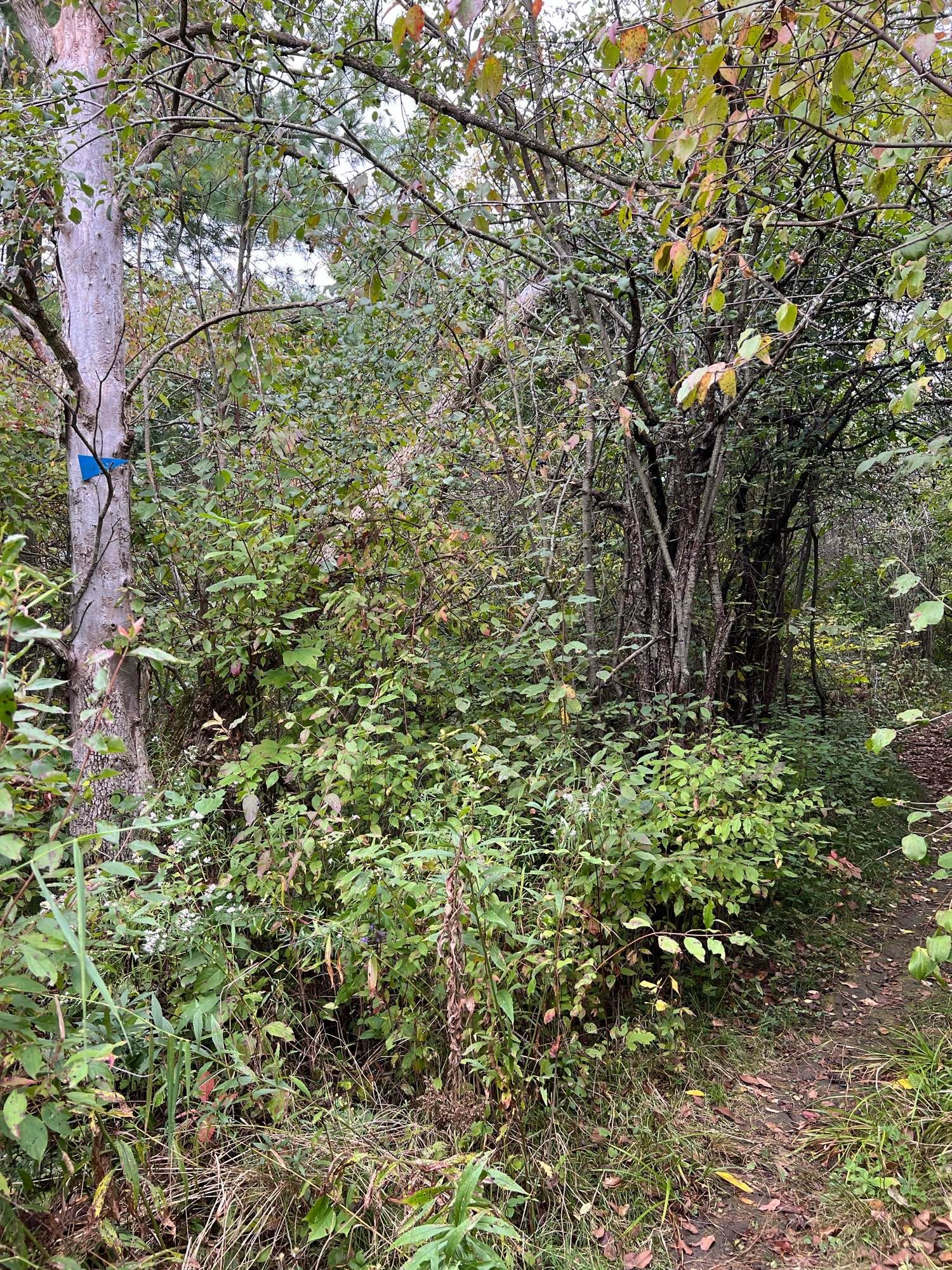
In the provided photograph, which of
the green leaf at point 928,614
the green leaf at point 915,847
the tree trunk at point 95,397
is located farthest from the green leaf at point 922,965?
the tree trunk at point 95,397

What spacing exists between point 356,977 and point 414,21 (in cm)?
281

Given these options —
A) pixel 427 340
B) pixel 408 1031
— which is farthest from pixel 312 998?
pixel 427 340

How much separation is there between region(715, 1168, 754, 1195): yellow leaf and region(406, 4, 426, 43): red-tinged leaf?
11.7 feet

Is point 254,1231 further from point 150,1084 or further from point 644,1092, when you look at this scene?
point 644,1092

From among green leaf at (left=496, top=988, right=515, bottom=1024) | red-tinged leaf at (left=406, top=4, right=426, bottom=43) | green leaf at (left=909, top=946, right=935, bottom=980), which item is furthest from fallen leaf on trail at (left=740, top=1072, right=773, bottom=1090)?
red-tinged leaf at (left=406, top=4, right=426, bottom=43)

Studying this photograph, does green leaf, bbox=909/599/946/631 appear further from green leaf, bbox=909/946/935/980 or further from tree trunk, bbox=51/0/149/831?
tree trunk, bbox=51/0/149/831

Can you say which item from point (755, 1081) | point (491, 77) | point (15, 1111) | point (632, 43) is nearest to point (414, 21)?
point (491, 77)

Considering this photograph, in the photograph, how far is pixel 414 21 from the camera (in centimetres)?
189

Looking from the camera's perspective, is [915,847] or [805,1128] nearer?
[915,847]

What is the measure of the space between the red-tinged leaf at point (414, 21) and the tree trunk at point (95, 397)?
1.86 meters

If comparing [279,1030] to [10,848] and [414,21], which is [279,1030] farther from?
[414,21]

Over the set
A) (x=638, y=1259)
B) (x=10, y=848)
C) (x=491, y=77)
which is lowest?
(x=638, y=1259)

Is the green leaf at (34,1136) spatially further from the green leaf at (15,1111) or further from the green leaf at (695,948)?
the green leaf at (695,948)

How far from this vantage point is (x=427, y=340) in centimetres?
385
